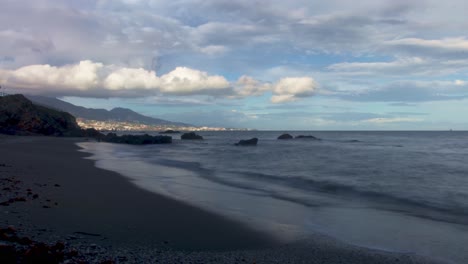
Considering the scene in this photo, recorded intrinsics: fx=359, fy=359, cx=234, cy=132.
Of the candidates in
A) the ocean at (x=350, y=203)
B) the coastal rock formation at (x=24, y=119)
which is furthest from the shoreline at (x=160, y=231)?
the coastal rock formation at (x=24, y=119)

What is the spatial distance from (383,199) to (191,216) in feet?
26.9

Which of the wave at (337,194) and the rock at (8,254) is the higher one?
the rock at (8,254)

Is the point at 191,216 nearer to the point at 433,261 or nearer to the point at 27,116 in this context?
the point at 433,261

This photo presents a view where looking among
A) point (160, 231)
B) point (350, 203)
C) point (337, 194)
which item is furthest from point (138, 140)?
point (160, 231)

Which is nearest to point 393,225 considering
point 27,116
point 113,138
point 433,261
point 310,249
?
point 433,261

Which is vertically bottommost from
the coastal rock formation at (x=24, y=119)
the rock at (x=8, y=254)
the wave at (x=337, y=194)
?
the wave at (x=337, y=194)

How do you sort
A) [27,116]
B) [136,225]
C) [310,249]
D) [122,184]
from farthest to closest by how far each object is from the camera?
1. [27,116]
2. [122,184]
3. [136,225]
4. [310,249]

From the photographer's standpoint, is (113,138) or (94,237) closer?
(94,237)

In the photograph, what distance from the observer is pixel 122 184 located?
15242 millimetres

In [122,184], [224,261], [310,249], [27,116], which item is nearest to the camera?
[224,261]

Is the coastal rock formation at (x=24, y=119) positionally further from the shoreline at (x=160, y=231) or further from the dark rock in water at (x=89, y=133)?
the shoreline at (x=160, y=231)

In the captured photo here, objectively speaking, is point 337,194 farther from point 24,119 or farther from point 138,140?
point 24,119

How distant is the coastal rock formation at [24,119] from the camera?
5672 cm

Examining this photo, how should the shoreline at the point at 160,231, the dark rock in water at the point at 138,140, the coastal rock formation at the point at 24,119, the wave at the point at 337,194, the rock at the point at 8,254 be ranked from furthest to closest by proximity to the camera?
the dark rock in water at the point at 138,140, the coastal rock formation at the point at 24,119, the wave at the point at 337,194, the shoreline at the point at 160,231, the rock at the point at 8,254
